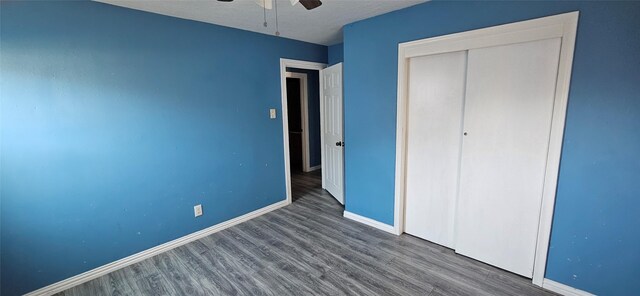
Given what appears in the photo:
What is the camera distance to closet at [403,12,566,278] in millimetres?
1904

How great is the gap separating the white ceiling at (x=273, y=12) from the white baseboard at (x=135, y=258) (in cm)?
215

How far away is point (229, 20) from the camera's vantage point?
2.64 m

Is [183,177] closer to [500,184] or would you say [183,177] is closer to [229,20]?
[229,20]

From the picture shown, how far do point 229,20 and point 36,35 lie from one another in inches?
55.7

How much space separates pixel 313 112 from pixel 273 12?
308 cm

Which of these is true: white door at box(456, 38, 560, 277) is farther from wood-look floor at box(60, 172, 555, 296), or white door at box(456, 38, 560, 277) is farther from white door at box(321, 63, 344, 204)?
white door at box(321, 63, 344, 204)

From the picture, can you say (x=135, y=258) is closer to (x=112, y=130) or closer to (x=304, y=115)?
(x=112, y=130)

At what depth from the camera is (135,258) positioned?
2.44m

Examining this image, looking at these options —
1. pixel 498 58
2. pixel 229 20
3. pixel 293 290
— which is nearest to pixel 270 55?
pixel 229 20

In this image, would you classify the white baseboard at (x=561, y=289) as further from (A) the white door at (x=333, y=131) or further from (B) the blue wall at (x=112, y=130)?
(B) the blue wall at (x=112, y=130)

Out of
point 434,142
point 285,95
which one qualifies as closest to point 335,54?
point 285,95

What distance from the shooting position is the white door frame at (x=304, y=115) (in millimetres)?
5050

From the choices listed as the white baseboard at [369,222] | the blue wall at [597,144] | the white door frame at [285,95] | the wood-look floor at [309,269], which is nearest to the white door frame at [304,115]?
the white door frame at [285,95]

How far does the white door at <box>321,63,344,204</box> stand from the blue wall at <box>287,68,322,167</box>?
1.33 meters
